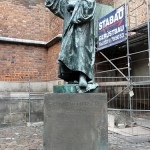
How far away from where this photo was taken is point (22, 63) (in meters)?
8.52

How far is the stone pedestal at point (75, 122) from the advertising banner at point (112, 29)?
478 cm

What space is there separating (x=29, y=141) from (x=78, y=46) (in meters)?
2.76

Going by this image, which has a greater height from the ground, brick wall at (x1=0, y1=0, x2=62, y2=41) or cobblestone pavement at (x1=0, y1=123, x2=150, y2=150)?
brick wall at (x1=0, y1=0, x2=62, y2=41)

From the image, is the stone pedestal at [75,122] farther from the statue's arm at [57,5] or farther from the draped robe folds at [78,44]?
the statue's arm at [57,5]

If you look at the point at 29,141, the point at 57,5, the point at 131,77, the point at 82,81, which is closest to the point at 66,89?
the point at 82,81

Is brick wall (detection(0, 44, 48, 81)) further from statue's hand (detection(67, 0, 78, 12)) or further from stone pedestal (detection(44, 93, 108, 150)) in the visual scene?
stone pedestal (detection(44, 93, 108, 150))

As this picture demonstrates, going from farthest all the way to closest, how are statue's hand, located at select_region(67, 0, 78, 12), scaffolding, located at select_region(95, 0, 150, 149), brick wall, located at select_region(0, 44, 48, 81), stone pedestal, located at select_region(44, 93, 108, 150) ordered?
brick wall, located at select_region(0, 44, 48, 81) < scaffolding, located at select_region(95, 0, 150, 149) < statue's hand, located at select_region(67, 0, 78, 12) < stone pedestal, located at select_region(44, 93, 108, 150)

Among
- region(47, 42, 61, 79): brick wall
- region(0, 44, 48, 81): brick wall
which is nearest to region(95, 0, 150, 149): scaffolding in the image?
region(47, 42, 61, 79): brick wall

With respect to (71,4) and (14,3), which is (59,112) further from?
(14,3)

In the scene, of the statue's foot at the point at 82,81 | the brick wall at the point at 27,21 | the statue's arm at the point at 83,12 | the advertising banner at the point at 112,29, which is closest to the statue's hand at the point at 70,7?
the statue's arm at the point at 83,12

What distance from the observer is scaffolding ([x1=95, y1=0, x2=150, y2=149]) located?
25.1 feet

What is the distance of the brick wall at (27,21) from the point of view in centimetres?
848

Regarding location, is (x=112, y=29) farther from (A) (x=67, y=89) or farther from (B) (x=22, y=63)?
(A) (x=67, y=89)

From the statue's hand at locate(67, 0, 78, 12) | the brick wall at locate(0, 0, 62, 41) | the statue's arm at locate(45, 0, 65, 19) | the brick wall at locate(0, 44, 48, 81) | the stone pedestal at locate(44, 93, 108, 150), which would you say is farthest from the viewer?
the brick wall at locate(0, 0, 62, 41)
